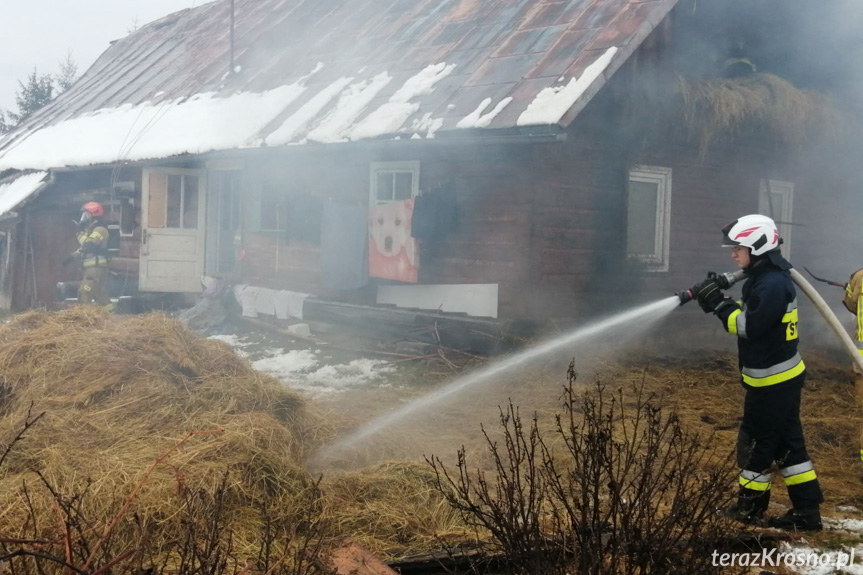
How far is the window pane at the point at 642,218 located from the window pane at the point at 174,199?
780 centimetres

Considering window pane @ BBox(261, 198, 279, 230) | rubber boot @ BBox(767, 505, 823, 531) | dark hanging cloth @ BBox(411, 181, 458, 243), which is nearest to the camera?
rubber boot @ BBox(767, 505, 823, 531)

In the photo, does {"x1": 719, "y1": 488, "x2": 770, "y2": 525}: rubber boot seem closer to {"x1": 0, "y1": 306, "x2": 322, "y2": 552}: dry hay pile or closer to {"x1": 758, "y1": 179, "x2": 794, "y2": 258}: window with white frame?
{"x1": 0, "y1": 306, "x2": 322, "y2": 552}: dry hay pile

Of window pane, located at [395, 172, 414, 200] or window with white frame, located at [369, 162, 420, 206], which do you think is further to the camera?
window pane, located at [395, 172, 414, 200]

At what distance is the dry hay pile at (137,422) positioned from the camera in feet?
12.1

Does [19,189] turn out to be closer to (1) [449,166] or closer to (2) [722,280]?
(1) [449,166]

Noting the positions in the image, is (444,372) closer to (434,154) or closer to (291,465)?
(434,154)

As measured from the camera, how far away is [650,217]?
10.3 meters

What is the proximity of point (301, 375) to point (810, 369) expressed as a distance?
238 inches

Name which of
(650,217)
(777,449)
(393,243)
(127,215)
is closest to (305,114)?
(393,243)

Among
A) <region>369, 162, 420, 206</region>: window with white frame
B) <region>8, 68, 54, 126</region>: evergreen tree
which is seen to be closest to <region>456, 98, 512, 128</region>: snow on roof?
<region>369, 162, 420, 206</region>: window with white frame

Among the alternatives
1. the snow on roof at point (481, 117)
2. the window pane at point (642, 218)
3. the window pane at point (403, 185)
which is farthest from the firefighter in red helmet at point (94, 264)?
the window pane at point (642, 218)

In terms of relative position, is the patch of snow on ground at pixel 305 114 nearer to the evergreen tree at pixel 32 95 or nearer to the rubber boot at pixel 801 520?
the rubber boot at pixel 801 520

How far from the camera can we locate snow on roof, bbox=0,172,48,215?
1374 cm

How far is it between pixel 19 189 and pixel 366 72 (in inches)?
302
